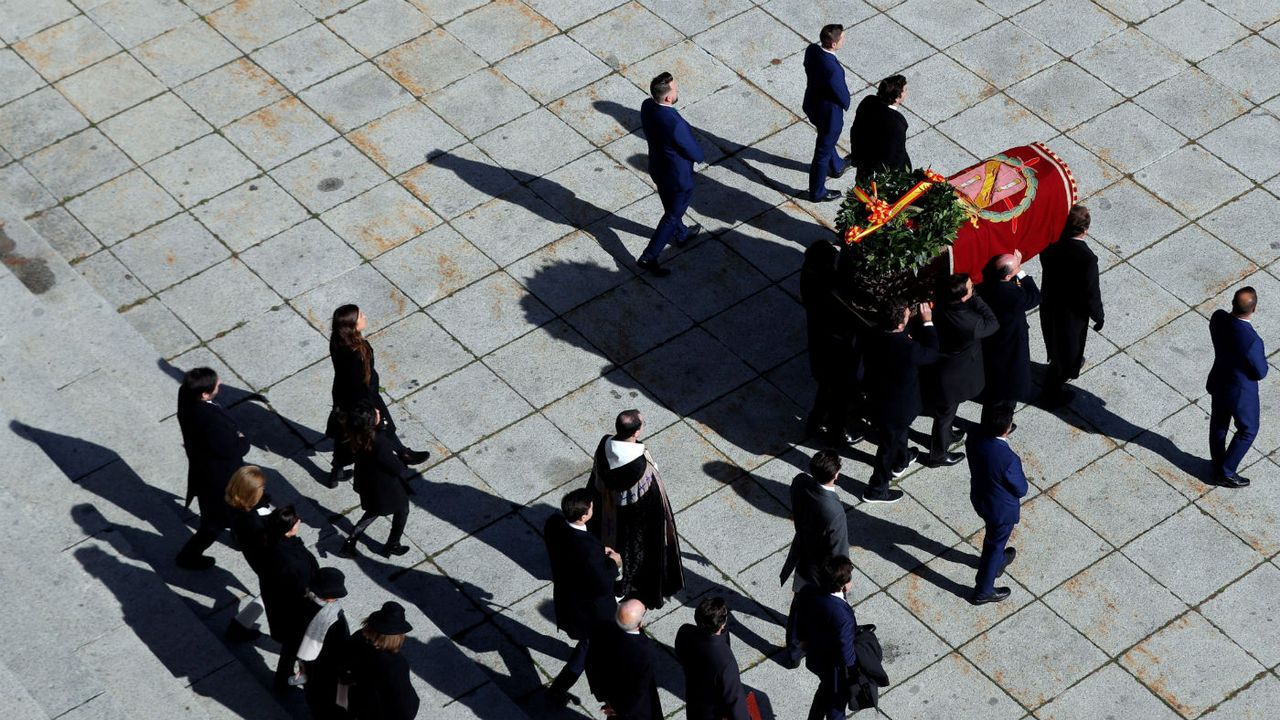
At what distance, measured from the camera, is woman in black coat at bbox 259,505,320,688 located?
1042 centimetres

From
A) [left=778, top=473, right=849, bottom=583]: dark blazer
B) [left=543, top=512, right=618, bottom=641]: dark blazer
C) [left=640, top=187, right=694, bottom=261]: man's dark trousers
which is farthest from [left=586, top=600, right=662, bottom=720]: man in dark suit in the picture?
[left=640, top=187, right=694, bottom=261]: man's dark trousers

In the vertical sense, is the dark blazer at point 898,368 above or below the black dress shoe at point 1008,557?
above

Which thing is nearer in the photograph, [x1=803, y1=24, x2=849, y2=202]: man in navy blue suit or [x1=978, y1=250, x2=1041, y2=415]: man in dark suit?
[x1=978, y1=250, x2=1041, y2=415]: man in dark suit

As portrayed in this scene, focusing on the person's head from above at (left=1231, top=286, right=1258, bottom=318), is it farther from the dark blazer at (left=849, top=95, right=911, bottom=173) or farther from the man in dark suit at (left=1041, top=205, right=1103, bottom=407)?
the dark blazer at (left=849, top=95, right=911, bottom=173)

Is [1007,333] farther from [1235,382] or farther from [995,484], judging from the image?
[1235,382]

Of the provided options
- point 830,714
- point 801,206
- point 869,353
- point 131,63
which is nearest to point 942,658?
point 830,714

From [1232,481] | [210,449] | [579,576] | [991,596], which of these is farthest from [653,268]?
[1232,481]

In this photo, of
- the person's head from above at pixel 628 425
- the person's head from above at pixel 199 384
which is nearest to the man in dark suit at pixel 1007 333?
the person's head from above at pixel 628 425

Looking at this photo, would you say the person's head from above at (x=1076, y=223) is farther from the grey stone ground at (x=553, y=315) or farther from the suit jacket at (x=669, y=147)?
the suit jacket at (x=669, y=147)

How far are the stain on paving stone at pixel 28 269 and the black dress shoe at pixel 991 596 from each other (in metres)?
7.74

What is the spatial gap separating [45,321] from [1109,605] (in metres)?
8.38

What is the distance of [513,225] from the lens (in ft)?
48.2

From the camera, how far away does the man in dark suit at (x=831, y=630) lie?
10.3 metres

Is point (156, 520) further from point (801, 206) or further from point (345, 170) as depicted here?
point (801, 206)
